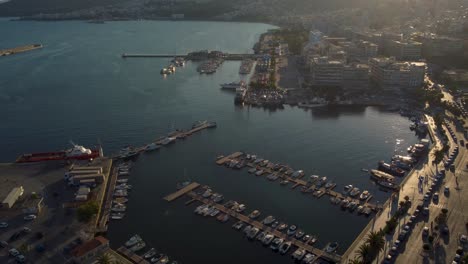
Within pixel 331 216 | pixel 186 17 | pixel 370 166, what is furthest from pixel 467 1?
pixel 331 216

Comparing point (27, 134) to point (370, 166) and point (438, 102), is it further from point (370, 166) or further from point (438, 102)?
point (438, 102)

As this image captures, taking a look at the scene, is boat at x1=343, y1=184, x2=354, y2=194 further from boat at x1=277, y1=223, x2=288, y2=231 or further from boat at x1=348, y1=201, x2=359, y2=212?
boat at x1=277, y1=223, x2=288, y2=231

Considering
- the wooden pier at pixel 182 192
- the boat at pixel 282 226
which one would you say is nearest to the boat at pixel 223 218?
the boat at pixel 282 226

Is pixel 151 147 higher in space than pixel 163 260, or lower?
higher

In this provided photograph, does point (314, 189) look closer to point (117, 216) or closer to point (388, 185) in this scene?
point (388, 185)

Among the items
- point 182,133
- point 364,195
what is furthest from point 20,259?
point 364,195
